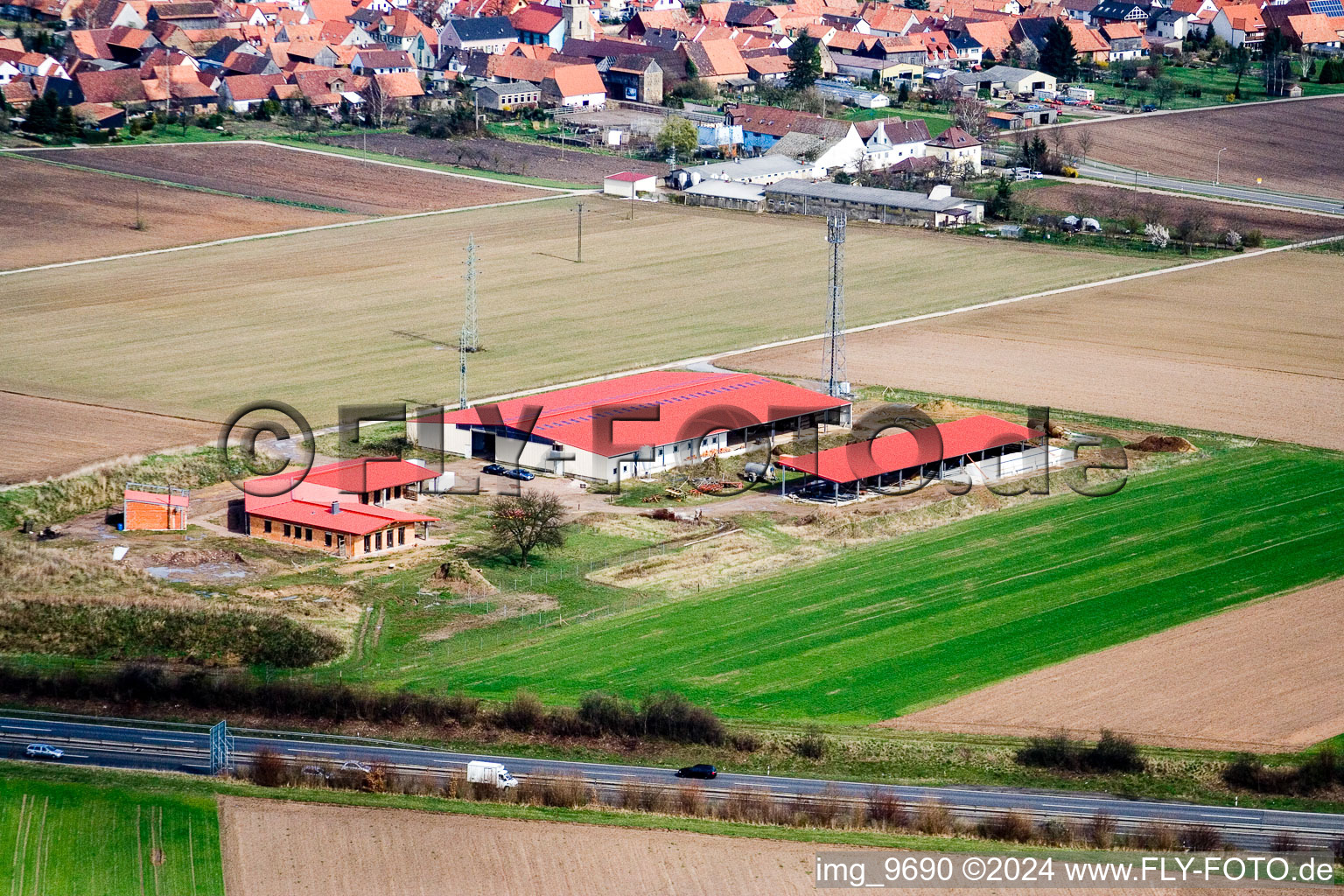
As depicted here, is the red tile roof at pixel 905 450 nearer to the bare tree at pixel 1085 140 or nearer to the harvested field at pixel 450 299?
the harvested field at pixel 450 299

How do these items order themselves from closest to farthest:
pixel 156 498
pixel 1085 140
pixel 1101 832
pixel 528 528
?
pixel 1101 832
pixel 528 528
pixel 156 498
pixel 1085 140

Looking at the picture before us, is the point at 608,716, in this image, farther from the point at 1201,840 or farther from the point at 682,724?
the point at 1201,840

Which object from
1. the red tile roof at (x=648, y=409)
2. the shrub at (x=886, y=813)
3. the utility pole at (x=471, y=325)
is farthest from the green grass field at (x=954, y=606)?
the utility pole at (x=471, y=325)

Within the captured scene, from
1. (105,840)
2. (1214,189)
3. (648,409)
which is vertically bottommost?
(105,840)

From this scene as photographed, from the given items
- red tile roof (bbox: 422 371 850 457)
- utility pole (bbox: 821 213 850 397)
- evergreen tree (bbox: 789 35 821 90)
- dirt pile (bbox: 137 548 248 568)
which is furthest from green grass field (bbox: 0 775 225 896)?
evergreen tree (bbox: 789 35 821 90)

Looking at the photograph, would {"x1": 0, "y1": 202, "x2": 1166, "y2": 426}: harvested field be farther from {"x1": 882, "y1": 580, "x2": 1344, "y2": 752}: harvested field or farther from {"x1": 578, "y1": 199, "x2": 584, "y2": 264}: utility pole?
{"x1": 882, "y1": 580, "x2": 1344, "y2": 752}: harvested field

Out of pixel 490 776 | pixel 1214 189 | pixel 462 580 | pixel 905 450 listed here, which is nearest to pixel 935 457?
pixel 905 450
